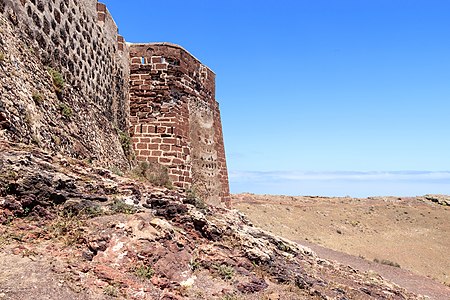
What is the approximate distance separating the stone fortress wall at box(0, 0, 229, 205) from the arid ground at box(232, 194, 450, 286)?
40.6 feet

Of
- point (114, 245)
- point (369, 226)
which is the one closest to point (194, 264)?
point (114, 245)

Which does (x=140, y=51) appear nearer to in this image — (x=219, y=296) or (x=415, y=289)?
(x=219, y=296)

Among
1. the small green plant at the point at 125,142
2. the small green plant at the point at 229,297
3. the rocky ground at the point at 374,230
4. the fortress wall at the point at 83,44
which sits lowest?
the rocky ground at the point at 374,230

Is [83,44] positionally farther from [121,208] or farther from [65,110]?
[121,208]

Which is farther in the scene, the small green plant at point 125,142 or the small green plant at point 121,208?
the small green plant at point 125,142

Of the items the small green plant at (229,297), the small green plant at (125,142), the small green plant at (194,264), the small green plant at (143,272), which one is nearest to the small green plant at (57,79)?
the small green plant at (125,142)

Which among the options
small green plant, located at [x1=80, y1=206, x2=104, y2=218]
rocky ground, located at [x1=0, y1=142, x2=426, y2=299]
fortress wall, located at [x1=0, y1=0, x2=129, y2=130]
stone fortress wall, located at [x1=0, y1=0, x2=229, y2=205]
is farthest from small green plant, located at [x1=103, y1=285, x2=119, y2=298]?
stone fortress wall, located at [x1=0, y1=0, x2=229, y2=205]

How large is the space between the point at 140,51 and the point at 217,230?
10099 millimetres

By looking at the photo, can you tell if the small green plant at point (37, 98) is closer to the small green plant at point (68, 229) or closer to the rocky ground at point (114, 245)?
the rocky ground at point (114, 245)

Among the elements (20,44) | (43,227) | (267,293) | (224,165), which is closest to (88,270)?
(43,227)

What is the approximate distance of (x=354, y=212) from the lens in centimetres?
4097

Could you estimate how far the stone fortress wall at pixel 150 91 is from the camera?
11664mm

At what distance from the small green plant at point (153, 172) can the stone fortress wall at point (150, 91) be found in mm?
283

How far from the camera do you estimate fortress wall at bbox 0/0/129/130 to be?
30.7ft
